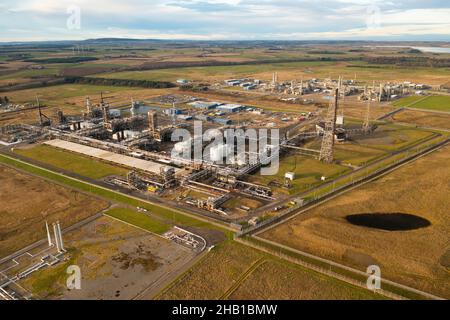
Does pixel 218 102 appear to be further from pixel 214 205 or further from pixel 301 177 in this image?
Answer: pixel 214 205

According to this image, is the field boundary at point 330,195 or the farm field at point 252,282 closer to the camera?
the farm field at point 252,282

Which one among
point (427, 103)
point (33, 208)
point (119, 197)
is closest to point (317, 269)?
point (119, 197)

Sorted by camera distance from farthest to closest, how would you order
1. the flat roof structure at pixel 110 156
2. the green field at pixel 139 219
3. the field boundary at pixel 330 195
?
the flat roof structure at pixel 110 156 → the green field at pixel 139 219 → the field boundary at pixel 330 195

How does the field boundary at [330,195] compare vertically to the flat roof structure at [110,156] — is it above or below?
below

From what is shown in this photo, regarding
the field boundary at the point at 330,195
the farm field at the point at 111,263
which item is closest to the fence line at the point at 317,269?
the field boundary at the point at 330,195

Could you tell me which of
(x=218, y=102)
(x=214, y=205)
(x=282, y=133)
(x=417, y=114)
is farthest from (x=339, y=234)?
(x=218, y=102)

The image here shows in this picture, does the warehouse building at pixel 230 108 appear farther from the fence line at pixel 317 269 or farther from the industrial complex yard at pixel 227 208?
the fence line at pixel 317 269

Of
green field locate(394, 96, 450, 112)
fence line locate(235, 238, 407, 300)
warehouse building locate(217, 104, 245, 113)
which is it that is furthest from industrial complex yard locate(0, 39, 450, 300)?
green field locate(394, 96, 450, 112)
